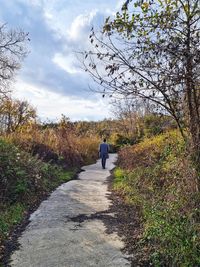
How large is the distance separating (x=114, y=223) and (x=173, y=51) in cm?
423

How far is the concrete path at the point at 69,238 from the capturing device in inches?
229

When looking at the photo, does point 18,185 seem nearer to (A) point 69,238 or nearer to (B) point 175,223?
(A) point 69,238

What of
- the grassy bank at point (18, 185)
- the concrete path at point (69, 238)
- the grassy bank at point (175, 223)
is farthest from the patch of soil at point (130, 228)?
the grassy bank at point (18, 185)

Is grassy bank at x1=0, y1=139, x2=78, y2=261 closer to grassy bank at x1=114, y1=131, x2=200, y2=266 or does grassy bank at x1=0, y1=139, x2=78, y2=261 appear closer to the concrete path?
the concrete path

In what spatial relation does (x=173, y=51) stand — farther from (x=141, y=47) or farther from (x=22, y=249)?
(x=22, y=249)

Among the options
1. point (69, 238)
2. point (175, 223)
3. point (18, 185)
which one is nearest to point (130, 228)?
point (69, 238)

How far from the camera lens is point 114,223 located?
8047mm

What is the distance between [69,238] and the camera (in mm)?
6898

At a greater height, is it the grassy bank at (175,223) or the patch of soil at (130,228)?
the grassy bank at (175,223)

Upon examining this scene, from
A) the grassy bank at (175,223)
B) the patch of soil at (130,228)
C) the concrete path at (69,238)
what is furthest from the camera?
the patch of soil at (130,228)

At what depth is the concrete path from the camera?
580 centimetres

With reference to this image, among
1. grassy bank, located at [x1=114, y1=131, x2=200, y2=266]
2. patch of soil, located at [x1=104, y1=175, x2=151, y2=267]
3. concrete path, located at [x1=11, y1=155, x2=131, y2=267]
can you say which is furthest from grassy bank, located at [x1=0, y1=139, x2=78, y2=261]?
grassy bank, located at [x1=114, y1=131, x2=200, y2=266]

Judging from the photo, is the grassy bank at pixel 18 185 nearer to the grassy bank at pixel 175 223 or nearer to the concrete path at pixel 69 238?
the concrete path at pixel 69 238

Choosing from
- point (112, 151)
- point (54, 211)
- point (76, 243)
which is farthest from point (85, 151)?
point (76, 243)
